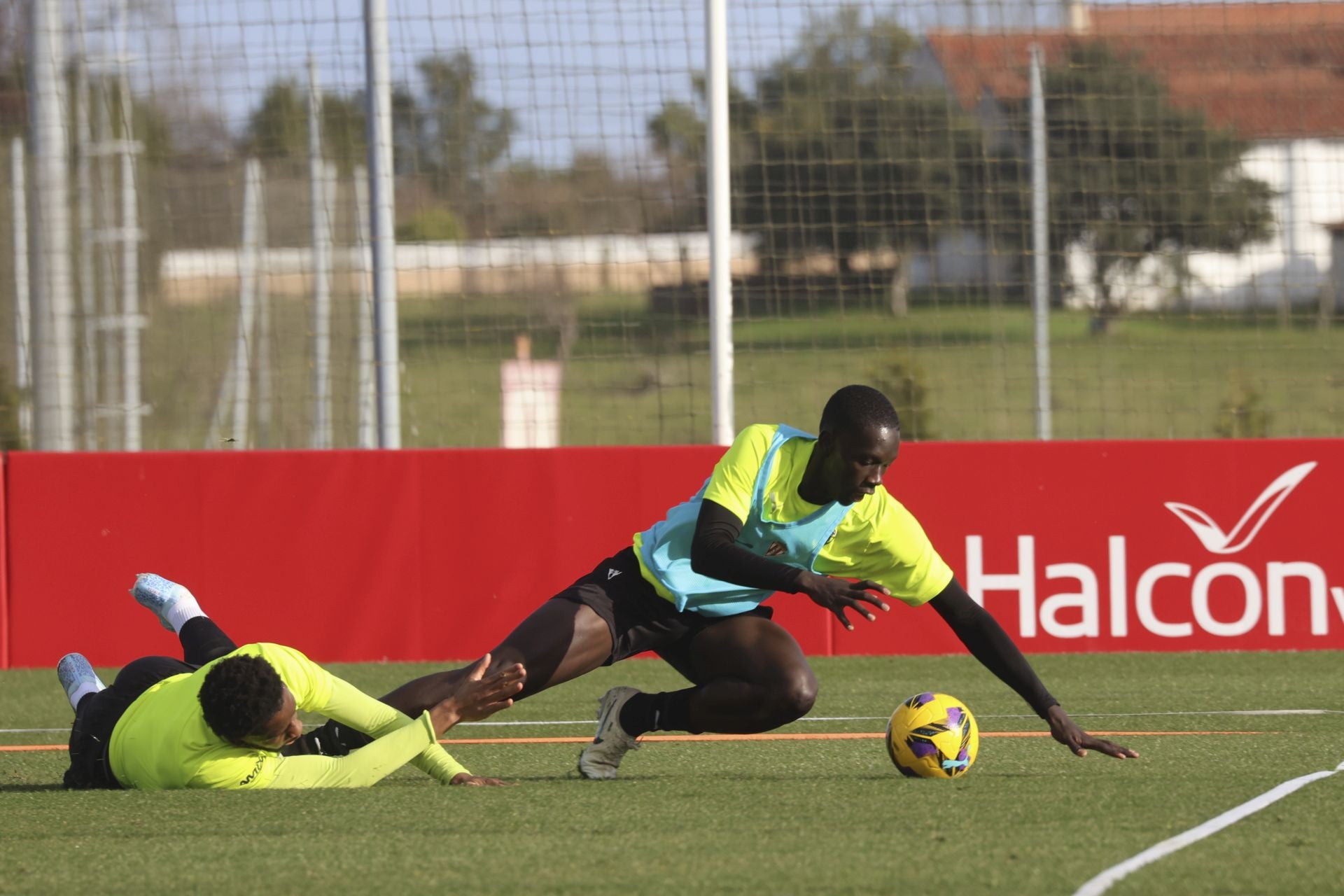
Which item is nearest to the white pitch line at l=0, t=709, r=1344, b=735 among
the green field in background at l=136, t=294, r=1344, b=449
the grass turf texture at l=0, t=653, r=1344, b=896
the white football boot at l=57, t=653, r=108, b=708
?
the grass turf texture at l=0, t=653, r=1344, b=896

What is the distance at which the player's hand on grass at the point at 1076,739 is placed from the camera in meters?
5.87

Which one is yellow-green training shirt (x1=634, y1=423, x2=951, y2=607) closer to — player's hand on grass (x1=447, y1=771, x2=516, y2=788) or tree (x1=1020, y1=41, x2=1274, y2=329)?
player's hand on grass (x1=447, y1=771, x2=516, y2=788)

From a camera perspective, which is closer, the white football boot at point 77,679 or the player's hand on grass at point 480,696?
the player's hand on grass at point 480,696

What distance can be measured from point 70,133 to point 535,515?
448 cm

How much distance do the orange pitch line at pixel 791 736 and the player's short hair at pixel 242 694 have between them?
217 centimetres

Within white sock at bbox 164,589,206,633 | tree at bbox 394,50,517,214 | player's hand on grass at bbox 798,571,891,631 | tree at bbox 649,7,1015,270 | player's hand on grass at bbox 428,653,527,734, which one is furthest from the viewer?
tree at bbox 394,50,517,214

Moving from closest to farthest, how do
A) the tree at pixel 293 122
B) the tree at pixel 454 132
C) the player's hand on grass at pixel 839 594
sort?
the player's hand on grass at pixel 839 594 < the tree at pixel 454 132 < the tree at pixel 293 122

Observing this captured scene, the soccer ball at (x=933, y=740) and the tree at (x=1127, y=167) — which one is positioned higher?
the tree at (x=1127, y=167)

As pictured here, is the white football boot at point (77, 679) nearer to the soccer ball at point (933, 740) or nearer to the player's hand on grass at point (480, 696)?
the player's hand on grass at point (480, 696)

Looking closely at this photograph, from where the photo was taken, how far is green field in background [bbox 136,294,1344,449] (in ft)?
39.6

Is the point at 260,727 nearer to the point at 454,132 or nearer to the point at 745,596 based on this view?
the point at 745,596

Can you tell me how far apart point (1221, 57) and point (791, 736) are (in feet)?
22.2

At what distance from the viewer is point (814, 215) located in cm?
1284

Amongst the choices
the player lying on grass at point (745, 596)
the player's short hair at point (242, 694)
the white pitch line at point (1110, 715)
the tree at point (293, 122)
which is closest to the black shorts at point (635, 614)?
the player lying on grass at point (745, 596)
